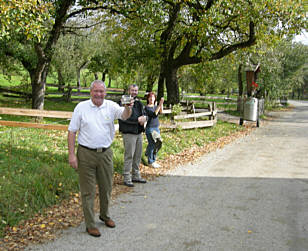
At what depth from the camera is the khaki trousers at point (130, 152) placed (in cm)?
712

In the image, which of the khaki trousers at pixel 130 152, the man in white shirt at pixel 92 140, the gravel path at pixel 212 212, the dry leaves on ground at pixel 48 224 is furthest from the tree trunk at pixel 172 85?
the man in white shirt at pixel 92 140

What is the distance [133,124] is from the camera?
7023 millimetres

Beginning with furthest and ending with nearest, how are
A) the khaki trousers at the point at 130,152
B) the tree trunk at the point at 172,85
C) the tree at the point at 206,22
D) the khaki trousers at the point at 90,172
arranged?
1. the tree trunk at the point at 172,85
2. the tree at the point at 206,22
3. the khaki trousers at the point at 130,152
4. the khaki trousers at the point at 90,172

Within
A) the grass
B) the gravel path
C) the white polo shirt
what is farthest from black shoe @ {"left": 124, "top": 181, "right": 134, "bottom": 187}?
the white polo shirt

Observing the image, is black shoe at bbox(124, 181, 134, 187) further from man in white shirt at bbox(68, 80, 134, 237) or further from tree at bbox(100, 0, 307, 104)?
tree at bbox(100, 0, 307, 104)

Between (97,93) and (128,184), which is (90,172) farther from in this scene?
(128,184)

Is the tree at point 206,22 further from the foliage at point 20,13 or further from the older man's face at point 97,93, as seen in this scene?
the older man's face at point 97,93

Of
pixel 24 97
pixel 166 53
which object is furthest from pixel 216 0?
pixel 24 97

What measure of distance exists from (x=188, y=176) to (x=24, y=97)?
1743cm

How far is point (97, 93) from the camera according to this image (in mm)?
4621

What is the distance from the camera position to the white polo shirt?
461 centimetres

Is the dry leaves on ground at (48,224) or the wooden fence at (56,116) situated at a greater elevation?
the wooden fence at (56,116)

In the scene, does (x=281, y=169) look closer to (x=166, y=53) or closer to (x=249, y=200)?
(x=249, y=200)

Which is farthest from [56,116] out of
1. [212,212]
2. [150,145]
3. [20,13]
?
[212,212]
